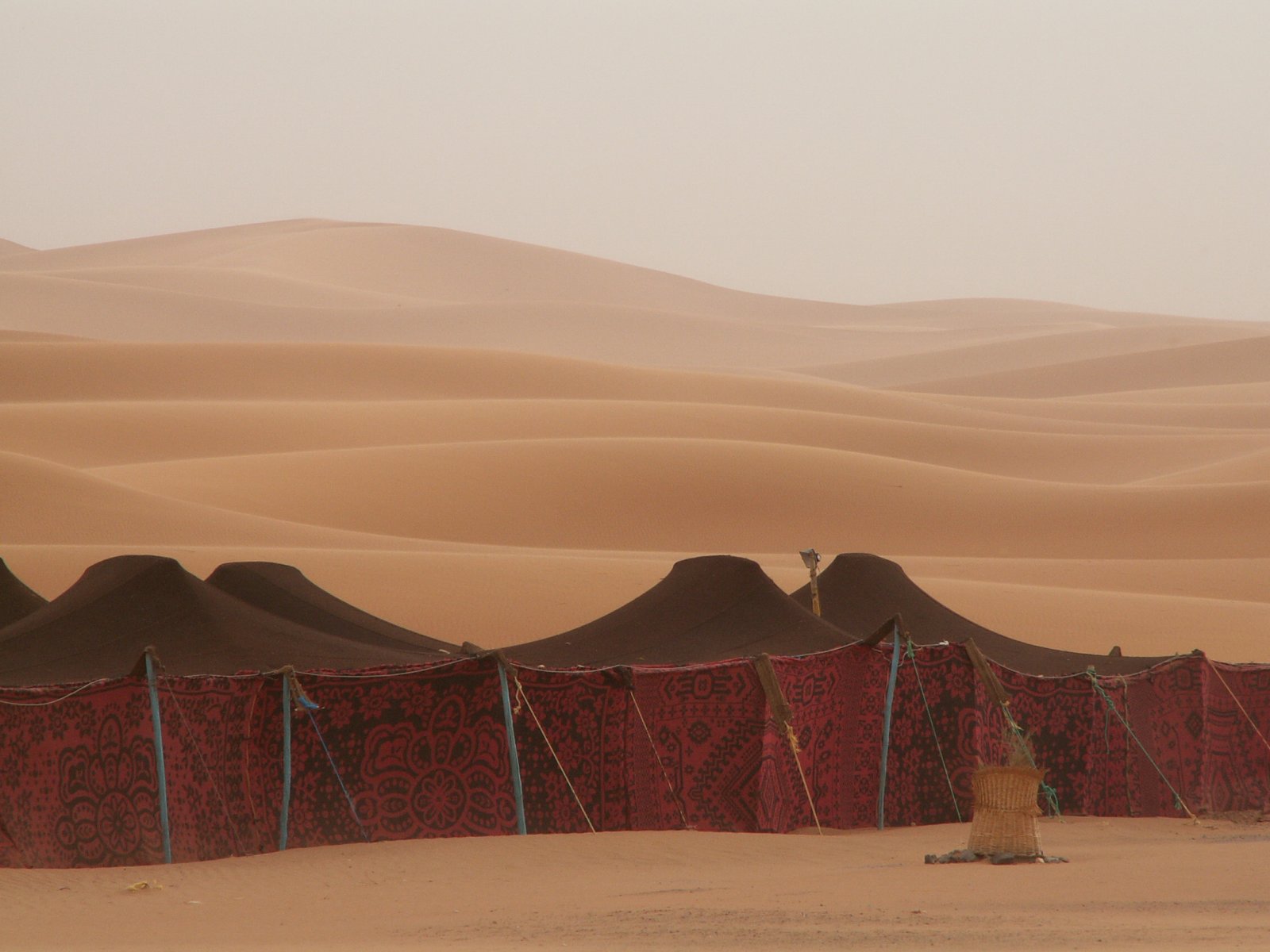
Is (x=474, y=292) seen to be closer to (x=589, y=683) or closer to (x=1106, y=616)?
(x=1106, y=616)

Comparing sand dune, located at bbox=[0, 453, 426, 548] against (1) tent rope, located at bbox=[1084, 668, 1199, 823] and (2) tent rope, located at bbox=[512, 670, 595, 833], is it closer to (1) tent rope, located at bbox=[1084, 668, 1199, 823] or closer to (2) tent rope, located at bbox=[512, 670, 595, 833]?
(2) tent rope, located at bbox=[512, 670, 595, 833]

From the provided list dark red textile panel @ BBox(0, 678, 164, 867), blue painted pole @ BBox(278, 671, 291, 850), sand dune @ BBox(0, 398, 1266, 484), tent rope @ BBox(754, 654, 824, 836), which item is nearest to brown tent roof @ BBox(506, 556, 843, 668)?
tent rope @ BBox(754, 654, 824, 836)

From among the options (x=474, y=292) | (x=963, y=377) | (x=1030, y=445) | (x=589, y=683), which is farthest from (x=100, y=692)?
(x=474, y=292)

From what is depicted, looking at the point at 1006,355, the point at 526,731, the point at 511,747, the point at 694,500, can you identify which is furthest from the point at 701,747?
the point at 1006,355

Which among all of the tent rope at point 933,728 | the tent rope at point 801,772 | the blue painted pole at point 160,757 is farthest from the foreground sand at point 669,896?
the tent rope at point 933,728

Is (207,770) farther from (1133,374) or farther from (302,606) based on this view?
(1133,374)

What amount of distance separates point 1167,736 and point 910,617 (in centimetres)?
270

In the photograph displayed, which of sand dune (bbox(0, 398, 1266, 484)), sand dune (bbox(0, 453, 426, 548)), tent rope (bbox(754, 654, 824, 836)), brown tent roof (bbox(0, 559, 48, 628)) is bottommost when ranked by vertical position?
tent rope (bbox(754, 654, 824, 836))

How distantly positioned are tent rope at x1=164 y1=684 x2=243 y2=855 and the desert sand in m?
0.48

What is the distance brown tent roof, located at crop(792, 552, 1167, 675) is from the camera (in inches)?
659

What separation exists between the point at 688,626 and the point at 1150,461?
114ft

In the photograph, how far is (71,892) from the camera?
1155 centimetres

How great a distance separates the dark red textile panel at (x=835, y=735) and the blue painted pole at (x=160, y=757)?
16.6 ft

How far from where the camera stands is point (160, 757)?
42.5ft
